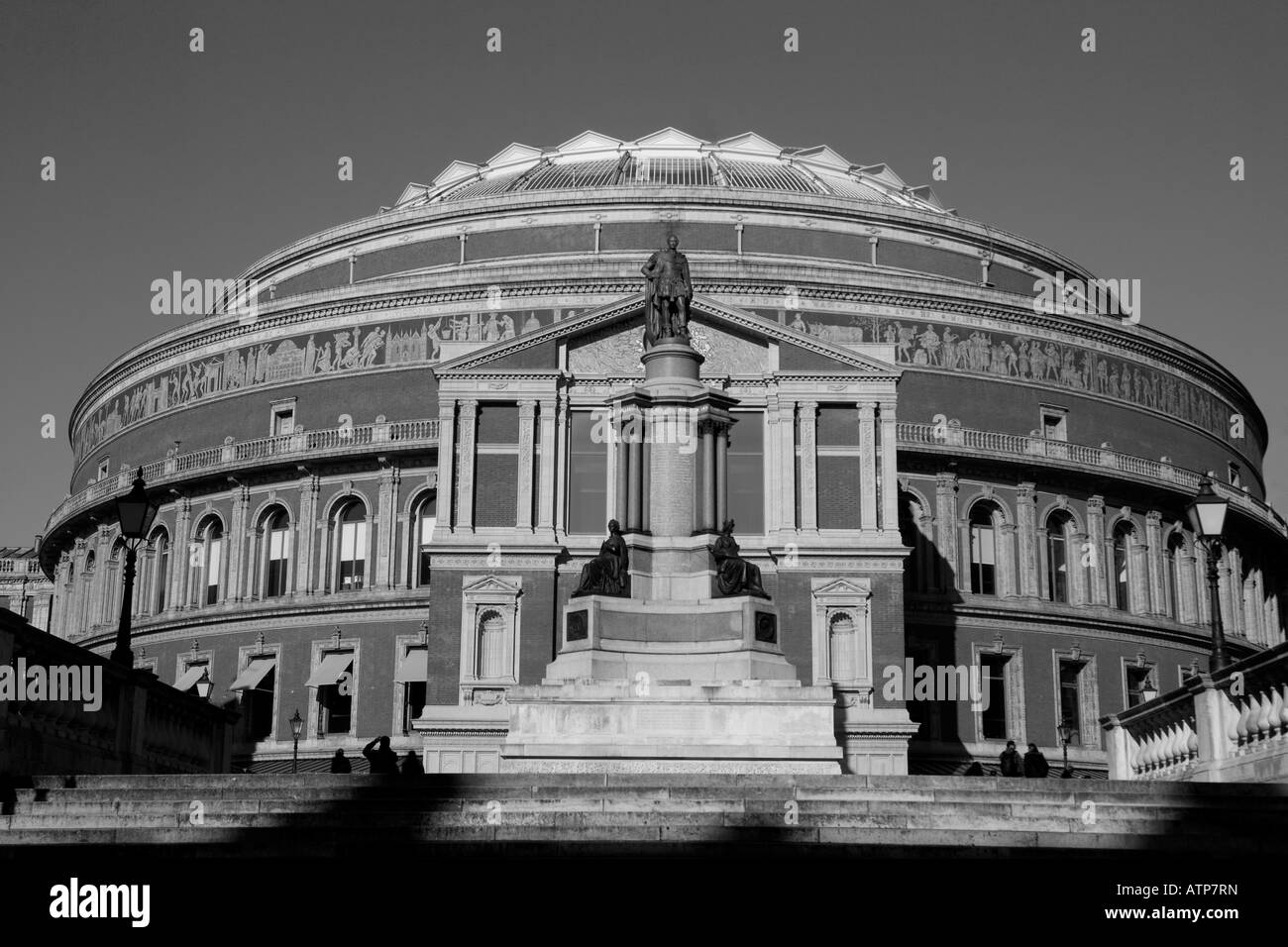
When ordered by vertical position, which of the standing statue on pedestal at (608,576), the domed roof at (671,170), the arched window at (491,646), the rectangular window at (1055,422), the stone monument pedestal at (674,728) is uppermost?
the domed roof at (671,170)

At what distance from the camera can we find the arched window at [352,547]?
67.8 metres

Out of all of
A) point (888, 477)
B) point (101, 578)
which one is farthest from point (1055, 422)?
point (101, 578)

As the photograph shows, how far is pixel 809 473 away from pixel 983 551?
43.7ft

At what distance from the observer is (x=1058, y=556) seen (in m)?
68.9

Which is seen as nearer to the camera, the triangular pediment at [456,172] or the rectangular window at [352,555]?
the rectangular window at [352,555]

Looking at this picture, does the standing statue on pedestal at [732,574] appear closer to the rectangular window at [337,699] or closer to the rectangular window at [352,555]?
the rectangular window at [337,699]

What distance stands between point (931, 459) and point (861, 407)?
9.92 meters

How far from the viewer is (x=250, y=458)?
6931cm

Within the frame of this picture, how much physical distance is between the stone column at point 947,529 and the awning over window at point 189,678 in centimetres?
2846

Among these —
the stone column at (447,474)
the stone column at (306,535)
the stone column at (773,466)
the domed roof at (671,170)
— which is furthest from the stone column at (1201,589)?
the stone column at (306,535)

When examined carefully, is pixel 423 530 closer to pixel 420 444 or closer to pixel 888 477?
pixel 420 444

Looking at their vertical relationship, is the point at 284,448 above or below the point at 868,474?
above

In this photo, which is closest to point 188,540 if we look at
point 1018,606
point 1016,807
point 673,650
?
point 1018,606

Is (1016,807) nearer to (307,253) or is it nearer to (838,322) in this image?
(838,322)
